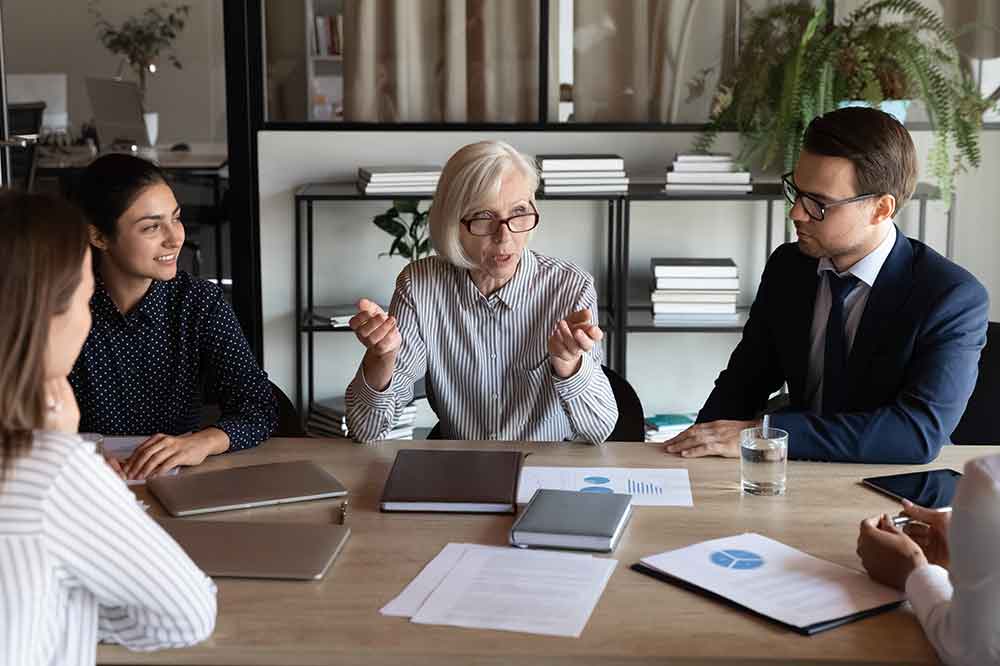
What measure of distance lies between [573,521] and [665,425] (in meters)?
2.41

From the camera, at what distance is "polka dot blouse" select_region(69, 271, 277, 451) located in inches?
98.9

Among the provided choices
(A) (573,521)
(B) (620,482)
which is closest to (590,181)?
(B) (620,482)

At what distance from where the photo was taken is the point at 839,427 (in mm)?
2199

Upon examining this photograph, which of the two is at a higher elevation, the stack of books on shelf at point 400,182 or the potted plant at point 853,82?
the potted plant at point 853,82

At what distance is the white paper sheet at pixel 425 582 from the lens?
156cm

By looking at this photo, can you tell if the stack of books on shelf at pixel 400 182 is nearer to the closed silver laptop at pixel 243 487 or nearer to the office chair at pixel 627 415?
the office chair at pixel 627 415

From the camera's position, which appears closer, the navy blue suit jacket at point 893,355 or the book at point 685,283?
the navy blue suit jacket at point 893,355

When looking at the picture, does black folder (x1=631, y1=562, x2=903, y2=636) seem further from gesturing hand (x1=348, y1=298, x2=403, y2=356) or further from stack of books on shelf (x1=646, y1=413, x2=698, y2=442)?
stack of books on shelf (x1=646, y1=413, x2=698, y2=442)

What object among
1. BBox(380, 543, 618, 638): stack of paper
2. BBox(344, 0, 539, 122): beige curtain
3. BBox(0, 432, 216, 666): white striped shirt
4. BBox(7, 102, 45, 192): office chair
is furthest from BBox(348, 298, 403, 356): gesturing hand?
BBox(7, 102, 45, 192): office chair

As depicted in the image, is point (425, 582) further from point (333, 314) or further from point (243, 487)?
point (333, 314)

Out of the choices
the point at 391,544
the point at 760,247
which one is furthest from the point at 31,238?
the point at 760,247

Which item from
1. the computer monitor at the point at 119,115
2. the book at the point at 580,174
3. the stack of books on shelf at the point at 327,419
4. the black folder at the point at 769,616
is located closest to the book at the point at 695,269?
the book at the point at 580,174

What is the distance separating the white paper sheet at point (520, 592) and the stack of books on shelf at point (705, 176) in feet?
8.05

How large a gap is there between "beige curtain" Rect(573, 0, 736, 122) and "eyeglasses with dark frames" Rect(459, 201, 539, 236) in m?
1.81
